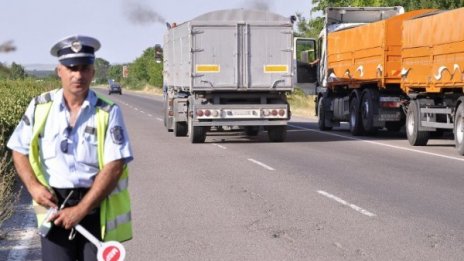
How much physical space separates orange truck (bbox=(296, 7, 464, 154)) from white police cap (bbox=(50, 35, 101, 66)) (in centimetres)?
1395

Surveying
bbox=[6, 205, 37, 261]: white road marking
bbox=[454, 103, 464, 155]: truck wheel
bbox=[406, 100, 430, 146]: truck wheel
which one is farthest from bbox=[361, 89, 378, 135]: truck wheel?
bbox=[6, 205, 37, 261]: white road marking

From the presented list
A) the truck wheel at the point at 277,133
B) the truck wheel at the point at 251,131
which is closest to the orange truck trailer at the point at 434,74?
the truck wheel at the point at 277,133

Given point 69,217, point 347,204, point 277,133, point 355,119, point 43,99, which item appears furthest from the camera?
point 355,119

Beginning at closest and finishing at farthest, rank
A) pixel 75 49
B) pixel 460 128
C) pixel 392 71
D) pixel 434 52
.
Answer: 1. pixel 75 49
2. pixel 460 128
3. pixel 434 52
4. pixel 392 71

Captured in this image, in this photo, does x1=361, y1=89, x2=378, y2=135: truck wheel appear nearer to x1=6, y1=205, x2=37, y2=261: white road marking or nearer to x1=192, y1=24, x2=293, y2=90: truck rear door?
x1=192, y1=24, x2=293, y2=90: truck rear door

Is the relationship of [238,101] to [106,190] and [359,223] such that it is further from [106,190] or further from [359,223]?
[106,190]

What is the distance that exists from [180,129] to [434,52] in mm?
7890

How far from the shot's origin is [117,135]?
421 centimetres

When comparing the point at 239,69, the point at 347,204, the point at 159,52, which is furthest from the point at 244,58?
the point at 347,204

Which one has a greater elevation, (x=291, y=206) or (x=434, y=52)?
(x=434, y=52)

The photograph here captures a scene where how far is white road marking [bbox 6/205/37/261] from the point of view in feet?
25.0

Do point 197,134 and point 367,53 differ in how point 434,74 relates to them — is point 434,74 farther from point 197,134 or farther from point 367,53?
point 197,134

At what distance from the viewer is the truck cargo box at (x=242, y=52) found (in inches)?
818

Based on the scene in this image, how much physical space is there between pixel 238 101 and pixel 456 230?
12.9 metres
